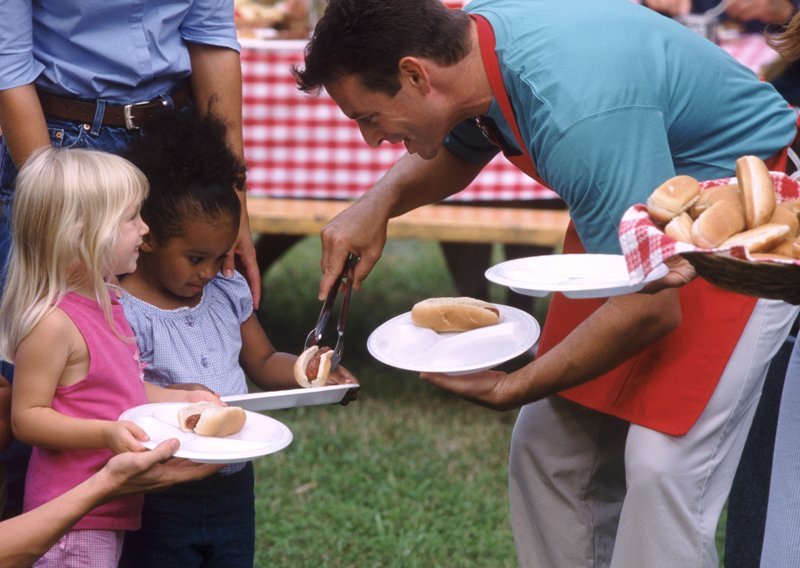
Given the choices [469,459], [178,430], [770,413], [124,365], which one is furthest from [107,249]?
[469,459]

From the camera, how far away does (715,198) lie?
179 centimetres

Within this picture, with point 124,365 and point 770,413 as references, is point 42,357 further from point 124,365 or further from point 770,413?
point 770,413

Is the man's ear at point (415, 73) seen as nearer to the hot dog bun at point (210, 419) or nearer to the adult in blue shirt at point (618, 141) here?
the adult in blue shirt at point (618, 141)

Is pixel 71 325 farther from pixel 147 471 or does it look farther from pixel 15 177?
pixel 15 177

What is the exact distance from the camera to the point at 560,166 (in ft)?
7.00

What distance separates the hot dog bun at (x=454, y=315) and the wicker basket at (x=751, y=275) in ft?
2.61

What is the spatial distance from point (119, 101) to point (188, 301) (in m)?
0.46

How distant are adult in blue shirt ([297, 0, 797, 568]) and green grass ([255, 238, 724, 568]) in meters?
1.29

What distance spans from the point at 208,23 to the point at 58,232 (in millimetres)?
789

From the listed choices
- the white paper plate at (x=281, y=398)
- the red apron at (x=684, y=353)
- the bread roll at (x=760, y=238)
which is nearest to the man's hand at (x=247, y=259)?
the white paper plate at (x=281, y=398)

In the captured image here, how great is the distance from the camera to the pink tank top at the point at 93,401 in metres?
2.12

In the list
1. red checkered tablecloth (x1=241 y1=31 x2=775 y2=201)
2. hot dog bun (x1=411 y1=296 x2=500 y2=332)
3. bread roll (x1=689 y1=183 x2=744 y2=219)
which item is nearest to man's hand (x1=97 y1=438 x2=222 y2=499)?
hot dog bun (x1=411 y1=296 x2=500 y2=332)

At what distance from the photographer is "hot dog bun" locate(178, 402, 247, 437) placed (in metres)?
2.04

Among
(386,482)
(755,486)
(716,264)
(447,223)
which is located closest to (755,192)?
(716,264)
